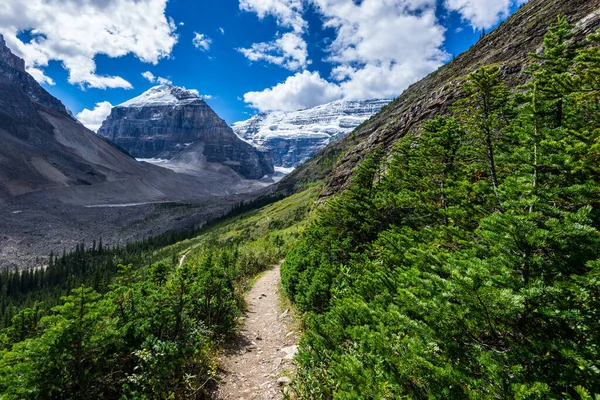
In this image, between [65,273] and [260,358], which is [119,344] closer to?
[260,358]

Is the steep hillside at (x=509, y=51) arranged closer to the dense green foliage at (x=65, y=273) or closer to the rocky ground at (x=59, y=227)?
the dense green foliage at (x=65, y=273)

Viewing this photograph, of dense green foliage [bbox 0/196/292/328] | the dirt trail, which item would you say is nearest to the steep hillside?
the dirt trail

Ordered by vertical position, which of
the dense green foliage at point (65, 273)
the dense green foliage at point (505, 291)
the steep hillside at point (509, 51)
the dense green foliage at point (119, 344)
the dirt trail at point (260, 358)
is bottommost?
the dense green foliage at point (65, 273)

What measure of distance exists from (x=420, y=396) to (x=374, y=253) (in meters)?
10.2

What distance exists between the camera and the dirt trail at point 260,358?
10.5 meters

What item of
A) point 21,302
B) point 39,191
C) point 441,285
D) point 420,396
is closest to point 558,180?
point 441,285

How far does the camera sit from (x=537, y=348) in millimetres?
5066

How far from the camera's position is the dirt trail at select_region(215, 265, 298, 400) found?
34.3 ft

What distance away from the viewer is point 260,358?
13.4 m

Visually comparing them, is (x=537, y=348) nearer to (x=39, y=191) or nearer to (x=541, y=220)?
(x=541, y=220)

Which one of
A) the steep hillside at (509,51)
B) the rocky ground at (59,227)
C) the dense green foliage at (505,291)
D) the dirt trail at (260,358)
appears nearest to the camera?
the dense green foliage at (505,291)

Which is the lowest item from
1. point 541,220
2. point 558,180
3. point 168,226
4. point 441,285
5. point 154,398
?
point 168,226

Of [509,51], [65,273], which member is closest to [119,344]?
[509,51]

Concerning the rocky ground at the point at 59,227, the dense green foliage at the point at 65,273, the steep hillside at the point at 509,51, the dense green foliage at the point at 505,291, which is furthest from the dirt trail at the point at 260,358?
the rocky ground at the point at 59,227
